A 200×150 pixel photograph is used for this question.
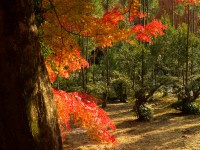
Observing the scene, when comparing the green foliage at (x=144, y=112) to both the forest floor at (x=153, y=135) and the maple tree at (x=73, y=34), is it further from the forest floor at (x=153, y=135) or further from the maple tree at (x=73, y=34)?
the maple tree at (x=73, y=34)

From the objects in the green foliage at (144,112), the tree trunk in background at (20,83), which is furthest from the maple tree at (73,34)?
the green foliage at (144,112)

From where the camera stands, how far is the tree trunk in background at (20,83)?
8.36 ft

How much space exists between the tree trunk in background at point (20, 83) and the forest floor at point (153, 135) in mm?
8451

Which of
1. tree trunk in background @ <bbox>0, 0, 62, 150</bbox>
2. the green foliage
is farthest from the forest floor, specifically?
tree trunk in background @ <bbox>0, 0, 62, 150</bbox>

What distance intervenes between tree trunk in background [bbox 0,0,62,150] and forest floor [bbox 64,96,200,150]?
845cm

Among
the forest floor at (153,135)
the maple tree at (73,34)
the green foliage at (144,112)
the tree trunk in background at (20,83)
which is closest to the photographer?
the tree trunk in background at (20,83)

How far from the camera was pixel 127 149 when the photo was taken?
10.8 metres

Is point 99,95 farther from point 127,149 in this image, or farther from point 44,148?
point 44,148

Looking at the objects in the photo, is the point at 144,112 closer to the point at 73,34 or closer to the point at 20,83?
the point at 73,34

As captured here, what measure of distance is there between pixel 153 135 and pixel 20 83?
1061 cm

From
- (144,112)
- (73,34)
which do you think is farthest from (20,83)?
(144,112)

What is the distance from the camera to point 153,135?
1240cm

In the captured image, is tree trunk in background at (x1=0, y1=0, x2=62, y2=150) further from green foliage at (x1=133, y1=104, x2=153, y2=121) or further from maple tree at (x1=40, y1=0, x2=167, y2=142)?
green foliage at (x1=133, y1=104, x2=153, y2=121)

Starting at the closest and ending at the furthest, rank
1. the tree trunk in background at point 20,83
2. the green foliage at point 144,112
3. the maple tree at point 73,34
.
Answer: the tree trunk in background at point 20,83 → the maple tree at point 73,34 → the green foliage at point 144,112
